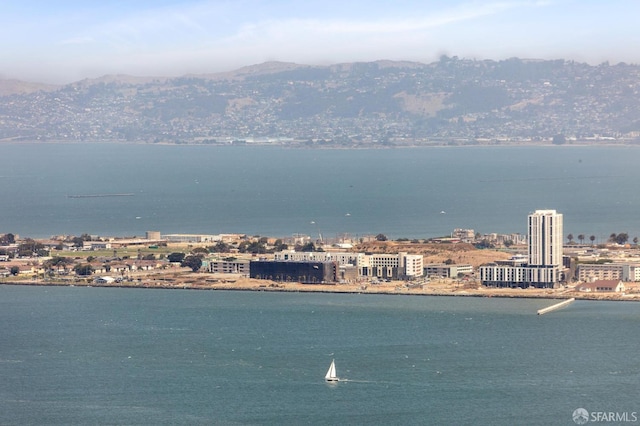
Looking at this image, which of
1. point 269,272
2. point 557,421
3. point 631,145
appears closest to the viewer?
point 557,421

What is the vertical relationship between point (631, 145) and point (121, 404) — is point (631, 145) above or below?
above

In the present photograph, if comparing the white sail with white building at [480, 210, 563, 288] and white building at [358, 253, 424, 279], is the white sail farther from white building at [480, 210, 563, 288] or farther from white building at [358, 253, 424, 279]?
white building at [358, 253, 424, 279]

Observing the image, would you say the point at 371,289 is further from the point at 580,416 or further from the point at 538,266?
→ the point at 580,416

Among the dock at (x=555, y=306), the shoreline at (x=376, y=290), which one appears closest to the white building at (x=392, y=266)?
the shoreline at (x=376, y=290)

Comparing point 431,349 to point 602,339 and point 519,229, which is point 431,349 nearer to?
point 602,339

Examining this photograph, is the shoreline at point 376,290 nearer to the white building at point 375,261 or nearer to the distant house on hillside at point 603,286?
the distant house on hillside at point 603,286

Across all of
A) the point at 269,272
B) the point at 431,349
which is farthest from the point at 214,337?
the point at 269,272

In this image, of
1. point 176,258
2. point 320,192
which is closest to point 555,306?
point 176,258
